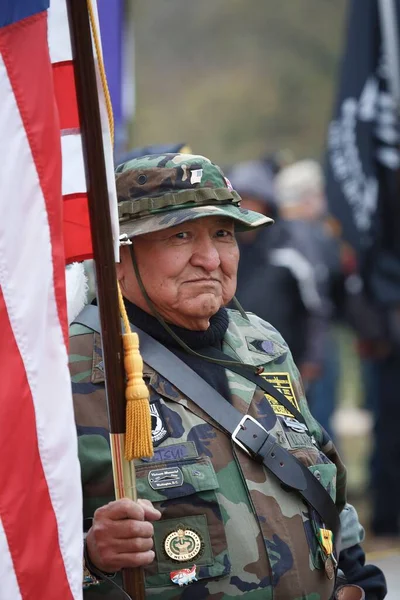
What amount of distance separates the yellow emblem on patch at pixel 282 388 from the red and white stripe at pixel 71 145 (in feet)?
2.72

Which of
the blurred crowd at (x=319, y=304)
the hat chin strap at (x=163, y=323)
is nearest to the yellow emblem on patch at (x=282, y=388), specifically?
the hat chin strap at (x=163, y=323)

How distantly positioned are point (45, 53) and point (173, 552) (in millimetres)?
1309

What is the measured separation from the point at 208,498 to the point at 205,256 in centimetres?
68


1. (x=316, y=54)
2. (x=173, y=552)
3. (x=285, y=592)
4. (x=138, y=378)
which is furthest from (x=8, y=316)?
(x=316, y=54)

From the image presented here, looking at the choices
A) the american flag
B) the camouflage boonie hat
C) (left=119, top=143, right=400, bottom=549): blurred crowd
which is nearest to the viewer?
the american flag

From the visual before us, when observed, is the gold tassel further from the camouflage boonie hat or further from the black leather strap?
the camouflage boonie hat

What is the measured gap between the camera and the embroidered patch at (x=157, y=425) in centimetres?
361

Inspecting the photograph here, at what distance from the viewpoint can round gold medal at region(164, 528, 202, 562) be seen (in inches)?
139

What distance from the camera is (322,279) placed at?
30.1ft

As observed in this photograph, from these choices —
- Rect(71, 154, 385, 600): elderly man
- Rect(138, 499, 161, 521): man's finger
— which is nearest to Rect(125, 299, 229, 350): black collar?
Rect(71, 154, 385, 600): elderly man

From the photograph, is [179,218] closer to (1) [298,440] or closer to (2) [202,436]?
(2) [202,436]

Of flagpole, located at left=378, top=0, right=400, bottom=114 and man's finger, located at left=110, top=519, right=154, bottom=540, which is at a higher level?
flagpole, located at left=378, top=0, right=400, bottom=114

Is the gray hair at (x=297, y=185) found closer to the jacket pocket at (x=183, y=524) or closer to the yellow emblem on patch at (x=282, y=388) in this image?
the yellow emblem on patch at (x=282, y=388)

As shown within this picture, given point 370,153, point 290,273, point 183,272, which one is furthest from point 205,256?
point 290,273
